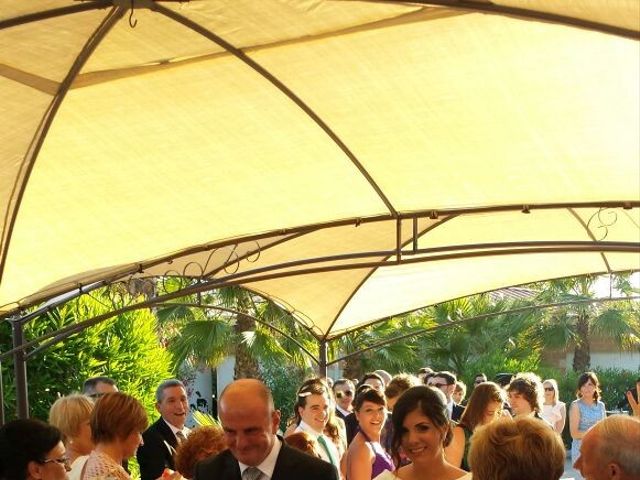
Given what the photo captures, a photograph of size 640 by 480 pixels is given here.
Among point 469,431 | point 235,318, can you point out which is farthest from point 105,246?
point 235,318

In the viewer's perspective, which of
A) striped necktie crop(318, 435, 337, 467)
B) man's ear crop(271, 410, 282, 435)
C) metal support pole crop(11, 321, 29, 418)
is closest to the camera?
man's ear crop(271, 410, 282, 435)

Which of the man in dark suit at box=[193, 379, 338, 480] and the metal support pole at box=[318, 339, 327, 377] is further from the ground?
the metal support pole at box=[318, 339, 327, 377]

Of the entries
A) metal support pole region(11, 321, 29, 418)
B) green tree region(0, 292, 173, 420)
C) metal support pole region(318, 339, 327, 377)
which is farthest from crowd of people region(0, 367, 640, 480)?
green tree region(0, 292, 173, 420)

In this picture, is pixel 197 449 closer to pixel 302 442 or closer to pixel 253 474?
pixel 302 442

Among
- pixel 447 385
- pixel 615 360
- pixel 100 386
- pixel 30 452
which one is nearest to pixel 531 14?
pixel 30 452

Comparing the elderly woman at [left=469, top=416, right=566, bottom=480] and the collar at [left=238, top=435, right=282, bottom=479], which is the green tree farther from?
the elderly woman at [left=469, top=416, right=566, bottom=480]

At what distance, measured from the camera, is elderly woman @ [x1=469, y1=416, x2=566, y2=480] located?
14.4 ft

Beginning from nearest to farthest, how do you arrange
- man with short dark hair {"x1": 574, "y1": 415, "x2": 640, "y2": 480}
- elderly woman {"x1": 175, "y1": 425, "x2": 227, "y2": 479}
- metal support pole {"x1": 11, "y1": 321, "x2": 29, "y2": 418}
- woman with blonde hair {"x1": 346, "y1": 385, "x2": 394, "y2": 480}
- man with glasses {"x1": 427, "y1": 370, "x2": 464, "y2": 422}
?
man with short dark hair {"x1": 574, "y1": 415, "x2": 640, "y2": 480}, elderly woman {"x1": 175, "y1": 425, "x2": 227, "y2": 479}, woman with blonde hair {"x1": 346, "y1": 385, "x2": 394, "y2": 480}, metal support pole {"x1": 11, "y1": 321, "x2": 29, "y2": 418}, man with glasses {"x1": 427, "y1": 370, "x2": 464, "y2": 422}

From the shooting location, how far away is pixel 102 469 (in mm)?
6133

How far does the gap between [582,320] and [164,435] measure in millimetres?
33596

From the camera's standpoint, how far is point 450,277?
16500 millimetres

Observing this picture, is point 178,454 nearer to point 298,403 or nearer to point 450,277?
point 298,403

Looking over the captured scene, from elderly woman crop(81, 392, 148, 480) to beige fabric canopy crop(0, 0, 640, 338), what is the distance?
2342 millimetres

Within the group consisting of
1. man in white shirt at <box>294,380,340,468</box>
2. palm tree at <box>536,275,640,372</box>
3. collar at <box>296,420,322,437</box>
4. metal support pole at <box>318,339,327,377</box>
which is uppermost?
palm tree at <box>536,275,640,372</box>
